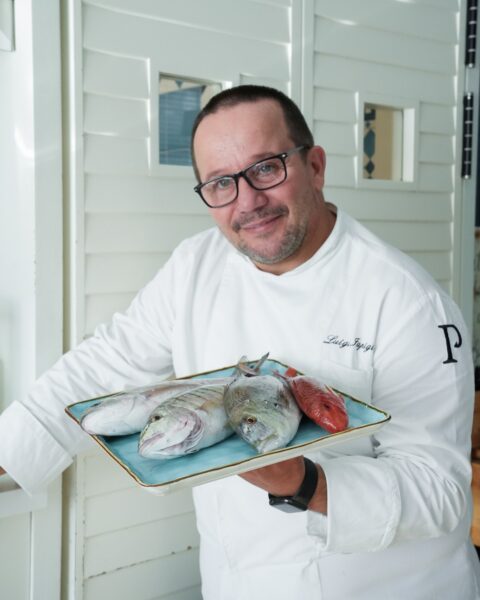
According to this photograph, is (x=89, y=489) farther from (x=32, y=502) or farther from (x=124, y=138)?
(x=124, y=138)

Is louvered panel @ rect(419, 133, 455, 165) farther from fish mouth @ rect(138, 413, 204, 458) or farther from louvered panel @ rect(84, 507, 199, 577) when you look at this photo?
fish mouth @ rect(138, 413, 204, 458)

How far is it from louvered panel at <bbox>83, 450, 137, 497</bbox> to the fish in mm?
795

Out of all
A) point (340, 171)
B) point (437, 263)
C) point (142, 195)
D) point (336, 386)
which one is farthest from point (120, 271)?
point (437, 263)

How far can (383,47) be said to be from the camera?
7.30 ft

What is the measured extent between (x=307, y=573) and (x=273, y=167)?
87 centimetres

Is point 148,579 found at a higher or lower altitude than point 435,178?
lower

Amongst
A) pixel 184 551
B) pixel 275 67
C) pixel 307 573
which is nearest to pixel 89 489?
pixel 184 551

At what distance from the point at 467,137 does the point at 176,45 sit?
1.17m

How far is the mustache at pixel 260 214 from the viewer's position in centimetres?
149

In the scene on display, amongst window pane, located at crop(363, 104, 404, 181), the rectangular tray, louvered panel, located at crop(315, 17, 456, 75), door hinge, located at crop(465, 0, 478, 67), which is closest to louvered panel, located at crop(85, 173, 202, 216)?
louvered panel, located at crop(315, 17, 456, 75)

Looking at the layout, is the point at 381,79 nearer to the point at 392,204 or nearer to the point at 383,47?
the point at 383,47

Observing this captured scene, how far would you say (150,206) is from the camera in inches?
72.4

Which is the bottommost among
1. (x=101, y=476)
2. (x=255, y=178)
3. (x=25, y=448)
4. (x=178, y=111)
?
(x=101, y=476)

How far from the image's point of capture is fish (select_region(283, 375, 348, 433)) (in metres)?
1.08
